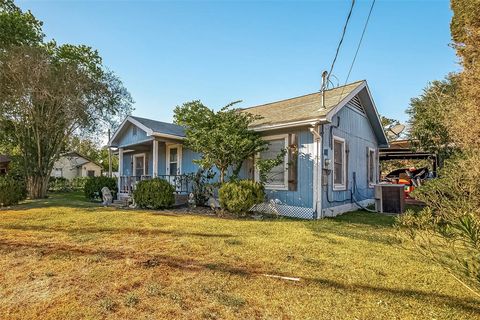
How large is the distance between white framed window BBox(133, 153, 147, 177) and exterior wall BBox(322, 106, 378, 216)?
9981 millimetres

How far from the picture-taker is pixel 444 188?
254 inches

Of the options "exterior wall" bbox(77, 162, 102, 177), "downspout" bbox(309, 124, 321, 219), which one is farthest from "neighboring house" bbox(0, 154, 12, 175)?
"downspout" bbox(309, 124, 321, 219)

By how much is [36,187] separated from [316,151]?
604 inches

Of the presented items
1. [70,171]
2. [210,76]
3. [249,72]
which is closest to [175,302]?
[249,72]

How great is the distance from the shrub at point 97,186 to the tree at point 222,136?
741 centimetres

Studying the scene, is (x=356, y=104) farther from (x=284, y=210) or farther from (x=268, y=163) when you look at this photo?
(x=284, y=210)

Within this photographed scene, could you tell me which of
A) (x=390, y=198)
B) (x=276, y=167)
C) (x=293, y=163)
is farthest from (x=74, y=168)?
(x=390, y=198)

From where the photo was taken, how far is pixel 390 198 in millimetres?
10055

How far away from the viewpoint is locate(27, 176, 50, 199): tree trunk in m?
14.9

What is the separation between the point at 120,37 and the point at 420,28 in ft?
32.3

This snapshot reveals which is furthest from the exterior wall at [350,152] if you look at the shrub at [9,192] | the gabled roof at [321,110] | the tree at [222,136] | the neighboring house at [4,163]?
the neighboring house at [4,163]

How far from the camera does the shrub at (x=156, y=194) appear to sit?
9.81 m

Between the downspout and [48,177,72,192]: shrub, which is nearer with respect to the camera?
the downspout

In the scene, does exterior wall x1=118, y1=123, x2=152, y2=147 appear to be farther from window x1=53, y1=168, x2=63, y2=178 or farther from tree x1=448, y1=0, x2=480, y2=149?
window x1=53, y1=168, x2=63, y2=178
